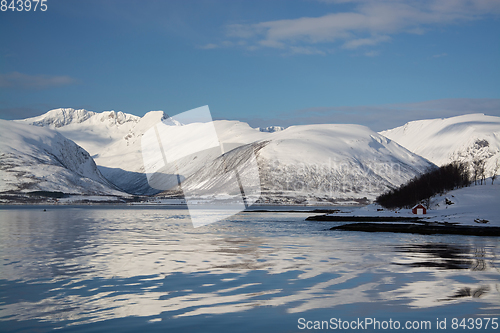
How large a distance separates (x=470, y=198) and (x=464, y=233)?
3914 cm

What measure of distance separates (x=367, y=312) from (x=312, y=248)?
2674cm

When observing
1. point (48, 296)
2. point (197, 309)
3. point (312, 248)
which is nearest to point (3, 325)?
point (48, 296)

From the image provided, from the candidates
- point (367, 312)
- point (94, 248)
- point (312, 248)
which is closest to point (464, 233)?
point (312, 248)

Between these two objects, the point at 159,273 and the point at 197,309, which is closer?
the point at 197,309

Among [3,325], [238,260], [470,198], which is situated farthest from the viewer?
[470,198]

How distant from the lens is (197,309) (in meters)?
19.8

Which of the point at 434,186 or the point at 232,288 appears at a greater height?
the point at 434,186

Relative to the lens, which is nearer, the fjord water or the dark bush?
the fjord water

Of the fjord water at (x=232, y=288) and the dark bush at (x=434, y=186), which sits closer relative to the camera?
the fjord water at (x=232, y=288)

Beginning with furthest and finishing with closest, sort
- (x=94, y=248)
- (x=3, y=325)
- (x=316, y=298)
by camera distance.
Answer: (x=94, y=248)
(x=316, y=298)
(x=3, y=325)

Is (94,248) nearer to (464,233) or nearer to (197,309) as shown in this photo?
(197,309)

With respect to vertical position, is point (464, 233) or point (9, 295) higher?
point (9, 295)

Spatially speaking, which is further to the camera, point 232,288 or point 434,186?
point 434,186

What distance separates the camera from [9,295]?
73.3ft
